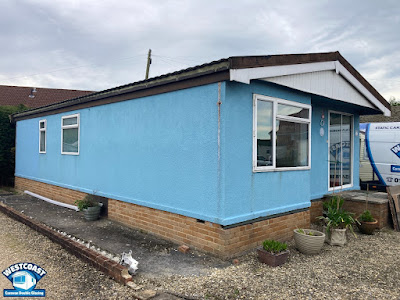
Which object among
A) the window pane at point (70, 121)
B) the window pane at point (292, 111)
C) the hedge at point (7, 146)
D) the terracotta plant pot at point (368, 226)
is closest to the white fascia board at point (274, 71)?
the window pane at point (292, 111)

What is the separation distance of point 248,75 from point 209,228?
2298mm

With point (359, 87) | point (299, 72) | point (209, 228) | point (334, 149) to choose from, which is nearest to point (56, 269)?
point (209, 228)

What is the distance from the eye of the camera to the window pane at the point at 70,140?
8055mm

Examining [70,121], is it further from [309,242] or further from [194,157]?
[309,242]

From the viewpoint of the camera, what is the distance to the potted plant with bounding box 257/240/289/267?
13.1 ft

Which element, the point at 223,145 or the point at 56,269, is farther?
the point at 223,145

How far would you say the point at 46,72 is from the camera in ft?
75.7

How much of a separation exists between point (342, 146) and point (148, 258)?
6058 mm

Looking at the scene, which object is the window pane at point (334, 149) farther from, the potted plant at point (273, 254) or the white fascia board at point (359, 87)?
the potted plant at point (273, 254)

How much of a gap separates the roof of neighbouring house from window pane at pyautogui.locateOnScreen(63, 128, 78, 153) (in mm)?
822

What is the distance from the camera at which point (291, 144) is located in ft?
17.3

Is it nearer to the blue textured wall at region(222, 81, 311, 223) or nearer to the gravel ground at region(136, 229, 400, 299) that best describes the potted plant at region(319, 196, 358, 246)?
the gravel ground at region(136, 229, 400, 299)

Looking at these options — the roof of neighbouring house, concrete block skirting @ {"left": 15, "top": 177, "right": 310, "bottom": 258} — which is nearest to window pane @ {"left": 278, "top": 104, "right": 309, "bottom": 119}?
the roof of neighbouring house

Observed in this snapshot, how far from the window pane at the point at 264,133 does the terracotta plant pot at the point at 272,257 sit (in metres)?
1.34
